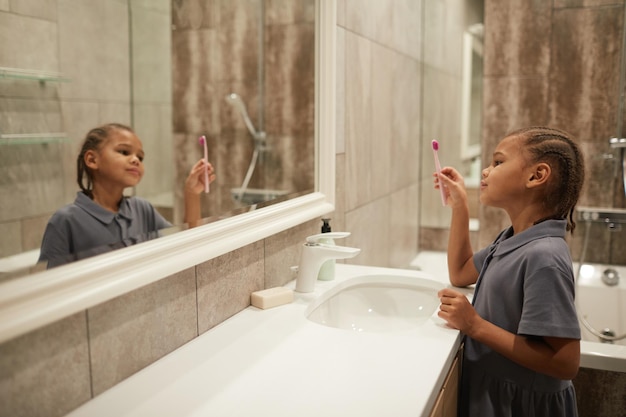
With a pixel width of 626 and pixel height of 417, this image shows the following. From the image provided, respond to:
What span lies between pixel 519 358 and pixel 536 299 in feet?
0.43

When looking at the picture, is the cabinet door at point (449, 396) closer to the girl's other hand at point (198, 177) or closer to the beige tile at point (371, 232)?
the girl's other hand at point (198, 177)

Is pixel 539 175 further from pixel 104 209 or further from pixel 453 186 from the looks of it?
pixel 104 209

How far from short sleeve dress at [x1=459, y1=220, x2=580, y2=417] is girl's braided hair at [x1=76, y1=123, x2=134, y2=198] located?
88cm

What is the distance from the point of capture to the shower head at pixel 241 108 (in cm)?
166

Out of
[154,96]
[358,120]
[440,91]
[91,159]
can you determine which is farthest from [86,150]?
[440,91]

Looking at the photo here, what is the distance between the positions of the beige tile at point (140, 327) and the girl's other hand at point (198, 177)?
0.80 ft

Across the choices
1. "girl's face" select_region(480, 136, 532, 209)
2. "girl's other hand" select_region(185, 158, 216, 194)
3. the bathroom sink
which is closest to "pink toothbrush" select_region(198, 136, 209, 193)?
"girl's other hand" select_region(185, 158, 216, 194)

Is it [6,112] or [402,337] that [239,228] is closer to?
[402,337]

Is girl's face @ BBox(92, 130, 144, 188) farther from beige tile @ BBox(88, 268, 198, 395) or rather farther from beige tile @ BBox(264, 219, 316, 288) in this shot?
beige tile @ BBox(264, 219, 316, 288)

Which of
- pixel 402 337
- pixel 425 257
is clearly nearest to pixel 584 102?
pixel 425 257

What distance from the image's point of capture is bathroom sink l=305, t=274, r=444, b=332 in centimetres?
161

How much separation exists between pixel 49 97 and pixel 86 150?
106mm

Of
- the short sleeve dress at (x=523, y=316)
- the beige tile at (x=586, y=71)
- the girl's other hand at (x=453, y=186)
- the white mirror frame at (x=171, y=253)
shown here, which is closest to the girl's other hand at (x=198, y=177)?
the white mirror frame at (x=171, y=253)

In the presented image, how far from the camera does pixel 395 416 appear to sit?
923 mm
